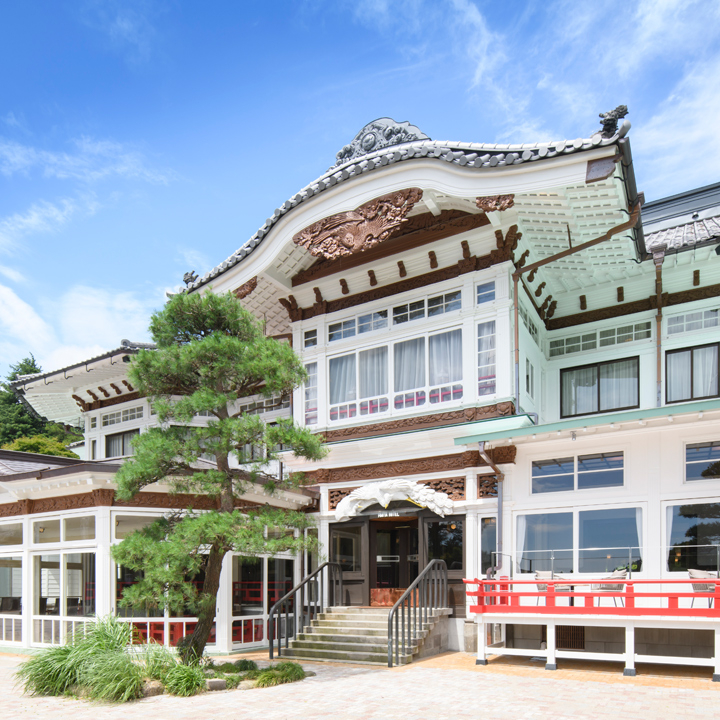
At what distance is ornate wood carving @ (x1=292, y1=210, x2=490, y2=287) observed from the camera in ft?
40.0

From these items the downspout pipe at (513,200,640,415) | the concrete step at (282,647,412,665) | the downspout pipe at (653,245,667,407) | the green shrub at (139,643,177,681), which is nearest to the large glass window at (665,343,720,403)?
the downspout pipe at (653,245,667,407)

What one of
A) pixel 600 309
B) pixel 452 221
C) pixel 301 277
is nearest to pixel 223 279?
pixel 301 277

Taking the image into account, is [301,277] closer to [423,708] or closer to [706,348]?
[706,348]

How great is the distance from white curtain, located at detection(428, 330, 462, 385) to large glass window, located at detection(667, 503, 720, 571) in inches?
164

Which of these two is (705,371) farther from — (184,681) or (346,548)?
(184,681)

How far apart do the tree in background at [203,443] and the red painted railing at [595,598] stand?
303 centimetres

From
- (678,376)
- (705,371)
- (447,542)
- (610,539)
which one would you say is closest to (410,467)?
(447,542)

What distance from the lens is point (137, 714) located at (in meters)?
Answer: 7.03

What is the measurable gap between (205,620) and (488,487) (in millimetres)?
4959

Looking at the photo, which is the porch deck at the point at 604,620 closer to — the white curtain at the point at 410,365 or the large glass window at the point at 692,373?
the white curtain at the point at 410,365

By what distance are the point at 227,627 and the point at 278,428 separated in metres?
4.22

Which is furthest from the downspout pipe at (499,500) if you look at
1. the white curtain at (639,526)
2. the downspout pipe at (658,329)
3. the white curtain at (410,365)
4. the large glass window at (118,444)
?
the large glass window at (118,444)

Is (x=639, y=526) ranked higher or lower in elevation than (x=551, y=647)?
higher

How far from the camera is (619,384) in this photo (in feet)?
44.3
